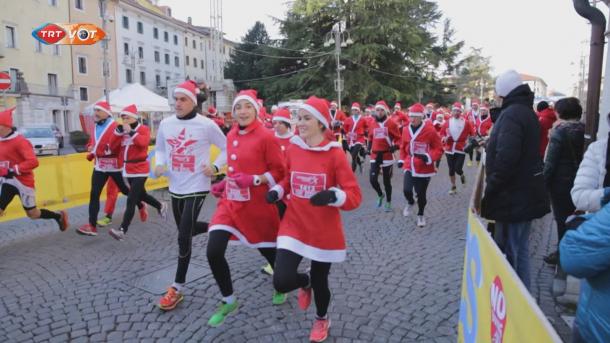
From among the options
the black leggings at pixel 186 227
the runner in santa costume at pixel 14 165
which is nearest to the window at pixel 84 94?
the runner in santa costume at pixel 14 165

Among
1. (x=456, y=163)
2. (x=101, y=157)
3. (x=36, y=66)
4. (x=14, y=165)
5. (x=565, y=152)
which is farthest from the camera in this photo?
(x=36, y=66)

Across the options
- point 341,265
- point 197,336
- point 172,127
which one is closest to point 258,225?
point 197,336

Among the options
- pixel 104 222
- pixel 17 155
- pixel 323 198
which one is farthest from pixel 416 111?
pixel 17 155

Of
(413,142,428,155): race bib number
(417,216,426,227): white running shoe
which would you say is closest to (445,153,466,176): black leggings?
(413,142,428,155): race bib number

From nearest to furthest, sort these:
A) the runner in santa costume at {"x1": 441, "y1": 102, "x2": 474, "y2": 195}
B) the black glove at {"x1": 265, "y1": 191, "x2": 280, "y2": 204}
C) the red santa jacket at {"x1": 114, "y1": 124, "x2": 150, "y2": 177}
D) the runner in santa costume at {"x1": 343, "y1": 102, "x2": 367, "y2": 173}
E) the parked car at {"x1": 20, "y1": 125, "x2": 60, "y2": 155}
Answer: the black glove at {"x1": 265, "y1": 191, "x2": 280, "y2": 204}
the red santa jacket at {"x1": 114, "y1": 124, "x2": 150, "y2": 177}
the runner in santa costume at {"x1": 441, "y1": 102, "x2": 474, "y2": 195}
the runner in santa costume at {"x1": 343, "y1": 102, "x2": 367, "y2": 173}
the parked car at {"x1": 20, "y1": 125, "x2": 60, "y2": 155}

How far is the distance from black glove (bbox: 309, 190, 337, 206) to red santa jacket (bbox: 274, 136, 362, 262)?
0.50 ft

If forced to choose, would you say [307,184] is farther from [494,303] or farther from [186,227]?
[494,303]

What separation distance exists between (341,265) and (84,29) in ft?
64.9

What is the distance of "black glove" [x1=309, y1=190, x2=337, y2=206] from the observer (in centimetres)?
310

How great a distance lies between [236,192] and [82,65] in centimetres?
5089

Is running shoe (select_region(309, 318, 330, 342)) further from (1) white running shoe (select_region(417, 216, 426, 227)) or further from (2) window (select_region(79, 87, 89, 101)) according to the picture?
(2) window (select_region(79, 87, 89, 101))

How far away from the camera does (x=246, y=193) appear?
3840 millimetres

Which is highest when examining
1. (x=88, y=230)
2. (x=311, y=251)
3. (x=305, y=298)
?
(x=311, y=251)

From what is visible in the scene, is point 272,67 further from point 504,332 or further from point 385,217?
point 504,332
